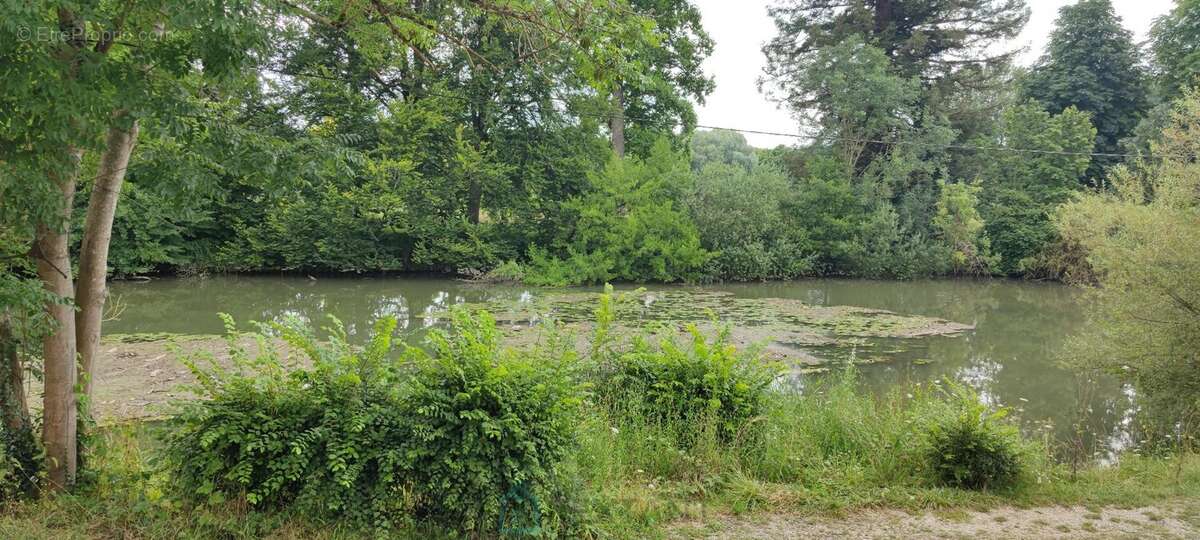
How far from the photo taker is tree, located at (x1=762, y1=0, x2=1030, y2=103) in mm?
28484

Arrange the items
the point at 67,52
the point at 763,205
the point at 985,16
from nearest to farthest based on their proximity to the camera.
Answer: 1. the point at 67,52
2. the point at 763,205
3. the point at 985,16

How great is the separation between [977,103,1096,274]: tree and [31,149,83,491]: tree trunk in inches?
1133

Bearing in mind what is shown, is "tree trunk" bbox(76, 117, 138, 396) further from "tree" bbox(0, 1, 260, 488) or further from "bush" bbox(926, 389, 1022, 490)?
"bush" bbox(926, 389, 1022, 490)

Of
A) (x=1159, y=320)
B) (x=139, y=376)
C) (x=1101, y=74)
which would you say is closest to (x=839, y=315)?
(x=1159, y=320)

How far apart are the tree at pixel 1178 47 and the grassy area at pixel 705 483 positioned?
26329 mm

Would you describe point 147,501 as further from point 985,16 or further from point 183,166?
point 985,16

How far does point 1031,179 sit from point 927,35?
7262 millimetres

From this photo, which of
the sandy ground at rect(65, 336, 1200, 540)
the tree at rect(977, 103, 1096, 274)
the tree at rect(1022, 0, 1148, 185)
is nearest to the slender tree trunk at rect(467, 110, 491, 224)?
the tree at rect(977, 103, 1096, 274)

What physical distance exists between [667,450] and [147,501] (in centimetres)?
301

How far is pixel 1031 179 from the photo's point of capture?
1056 inches

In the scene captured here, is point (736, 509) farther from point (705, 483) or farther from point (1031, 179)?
point (1031, 179)

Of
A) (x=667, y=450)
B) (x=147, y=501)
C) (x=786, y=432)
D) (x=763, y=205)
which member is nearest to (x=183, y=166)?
(x=147, y=501)

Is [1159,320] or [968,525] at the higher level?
[1159,320]

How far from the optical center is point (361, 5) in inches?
179
